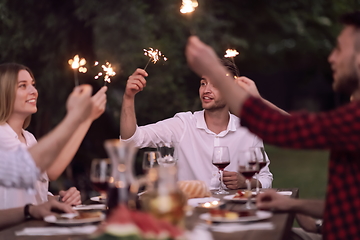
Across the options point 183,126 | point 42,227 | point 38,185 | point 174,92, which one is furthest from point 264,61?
point 42,227

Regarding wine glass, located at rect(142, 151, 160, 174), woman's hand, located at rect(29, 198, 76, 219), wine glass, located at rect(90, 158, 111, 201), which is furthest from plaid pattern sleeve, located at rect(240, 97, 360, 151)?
woman's hand, located at rect(29, 198, 76, 219)

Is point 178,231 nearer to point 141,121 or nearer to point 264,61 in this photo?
point 141,121

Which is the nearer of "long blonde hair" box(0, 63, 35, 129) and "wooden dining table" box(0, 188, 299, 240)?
"wooden dining table" box(0, 188, 299, 240)

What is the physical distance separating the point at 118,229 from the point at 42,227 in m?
0.99

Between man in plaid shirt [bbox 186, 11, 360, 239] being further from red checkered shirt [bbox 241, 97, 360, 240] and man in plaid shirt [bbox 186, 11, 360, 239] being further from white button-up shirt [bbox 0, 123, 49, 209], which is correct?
white button-up shirt [bbox 0, 123, 49, 209]

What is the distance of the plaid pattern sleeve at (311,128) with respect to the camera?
1933mm

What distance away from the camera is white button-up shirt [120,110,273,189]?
4.19 m

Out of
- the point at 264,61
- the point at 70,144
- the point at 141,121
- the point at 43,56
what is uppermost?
the point at 264,61

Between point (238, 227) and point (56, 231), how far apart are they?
0.79 m

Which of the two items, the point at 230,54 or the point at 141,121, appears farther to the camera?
the point at 141,121

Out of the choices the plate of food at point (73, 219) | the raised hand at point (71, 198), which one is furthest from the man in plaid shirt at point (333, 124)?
the raised hand at point (71, 198)

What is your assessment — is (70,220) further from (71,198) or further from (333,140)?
(333,140)

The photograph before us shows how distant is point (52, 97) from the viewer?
7457mm

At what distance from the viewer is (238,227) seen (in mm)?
2168
